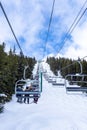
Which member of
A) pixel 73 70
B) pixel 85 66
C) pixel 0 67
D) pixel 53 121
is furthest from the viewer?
pixel 73 70

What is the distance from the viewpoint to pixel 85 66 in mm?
53625

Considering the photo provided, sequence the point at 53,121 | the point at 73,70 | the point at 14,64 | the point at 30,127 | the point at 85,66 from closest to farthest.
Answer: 1. the point at 30,127
2. the point at 53,121
3. the point at 14,64
4. the point at 85,66
5. the point at 73,70

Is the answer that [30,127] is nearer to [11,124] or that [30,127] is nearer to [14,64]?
[11,124]

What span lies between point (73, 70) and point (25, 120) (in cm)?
4839

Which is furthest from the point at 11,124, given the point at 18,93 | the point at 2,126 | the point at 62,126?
the point at 62,126

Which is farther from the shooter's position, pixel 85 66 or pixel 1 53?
pixel 85 66

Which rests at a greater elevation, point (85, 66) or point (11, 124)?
point (85, 66)

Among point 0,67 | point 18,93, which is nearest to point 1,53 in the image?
point 0,67

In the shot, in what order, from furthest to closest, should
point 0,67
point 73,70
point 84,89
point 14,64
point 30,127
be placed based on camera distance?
point 73,70
point 14,64
point 0,67
point 84,89
point 30,127

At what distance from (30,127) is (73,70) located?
5010cm

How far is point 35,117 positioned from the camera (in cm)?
1695

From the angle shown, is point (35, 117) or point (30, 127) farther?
point (35, 117)

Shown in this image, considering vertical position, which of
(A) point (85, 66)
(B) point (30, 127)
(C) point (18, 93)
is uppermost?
(A) point (85, 66)

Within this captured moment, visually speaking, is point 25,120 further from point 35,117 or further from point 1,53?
point 1,53
